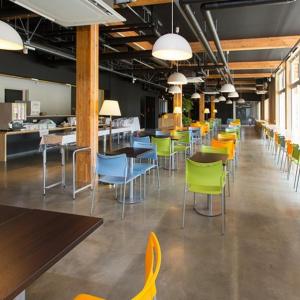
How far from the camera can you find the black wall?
750 centimetres

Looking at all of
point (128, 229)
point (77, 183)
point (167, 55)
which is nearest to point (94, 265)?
point (128, 229)

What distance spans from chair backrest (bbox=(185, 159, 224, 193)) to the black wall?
5878mm

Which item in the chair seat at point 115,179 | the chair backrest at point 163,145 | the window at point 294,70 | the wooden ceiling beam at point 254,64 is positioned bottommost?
the chair seat at point 115,179

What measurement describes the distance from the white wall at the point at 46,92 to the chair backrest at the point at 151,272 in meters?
8.70

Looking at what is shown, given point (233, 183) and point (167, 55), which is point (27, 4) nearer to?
point (167, 55)

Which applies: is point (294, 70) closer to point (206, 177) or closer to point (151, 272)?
point (206, 177)

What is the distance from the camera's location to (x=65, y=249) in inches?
49.4

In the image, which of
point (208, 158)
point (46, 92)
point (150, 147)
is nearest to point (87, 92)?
point (150, 147)

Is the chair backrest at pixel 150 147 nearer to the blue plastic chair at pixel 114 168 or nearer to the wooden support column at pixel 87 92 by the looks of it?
the wooden support column at pixel 87 92

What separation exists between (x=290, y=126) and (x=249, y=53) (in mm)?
2642

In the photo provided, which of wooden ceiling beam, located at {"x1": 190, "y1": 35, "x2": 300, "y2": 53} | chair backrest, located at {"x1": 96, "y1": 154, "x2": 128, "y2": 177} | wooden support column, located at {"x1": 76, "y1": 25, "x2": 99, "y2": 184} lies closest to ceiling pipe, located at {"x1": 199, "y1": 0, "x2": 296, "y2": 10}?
wooden support column, located at {"x1": 76, "y1": 25, "x2": 99, "y2": 184}

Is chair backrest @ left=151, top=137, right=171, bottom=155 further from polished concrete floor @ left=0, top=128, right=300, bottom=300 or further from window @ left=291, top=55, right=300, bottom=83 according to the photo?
window @ left=291, top=55, right=300, bottom=83

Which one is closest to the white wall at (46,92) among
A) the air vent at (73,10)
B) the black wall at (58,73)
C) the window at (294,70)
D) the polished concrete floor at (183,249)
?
the black wall at (58,73)

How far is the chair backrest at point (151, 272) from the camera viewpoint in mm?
913
